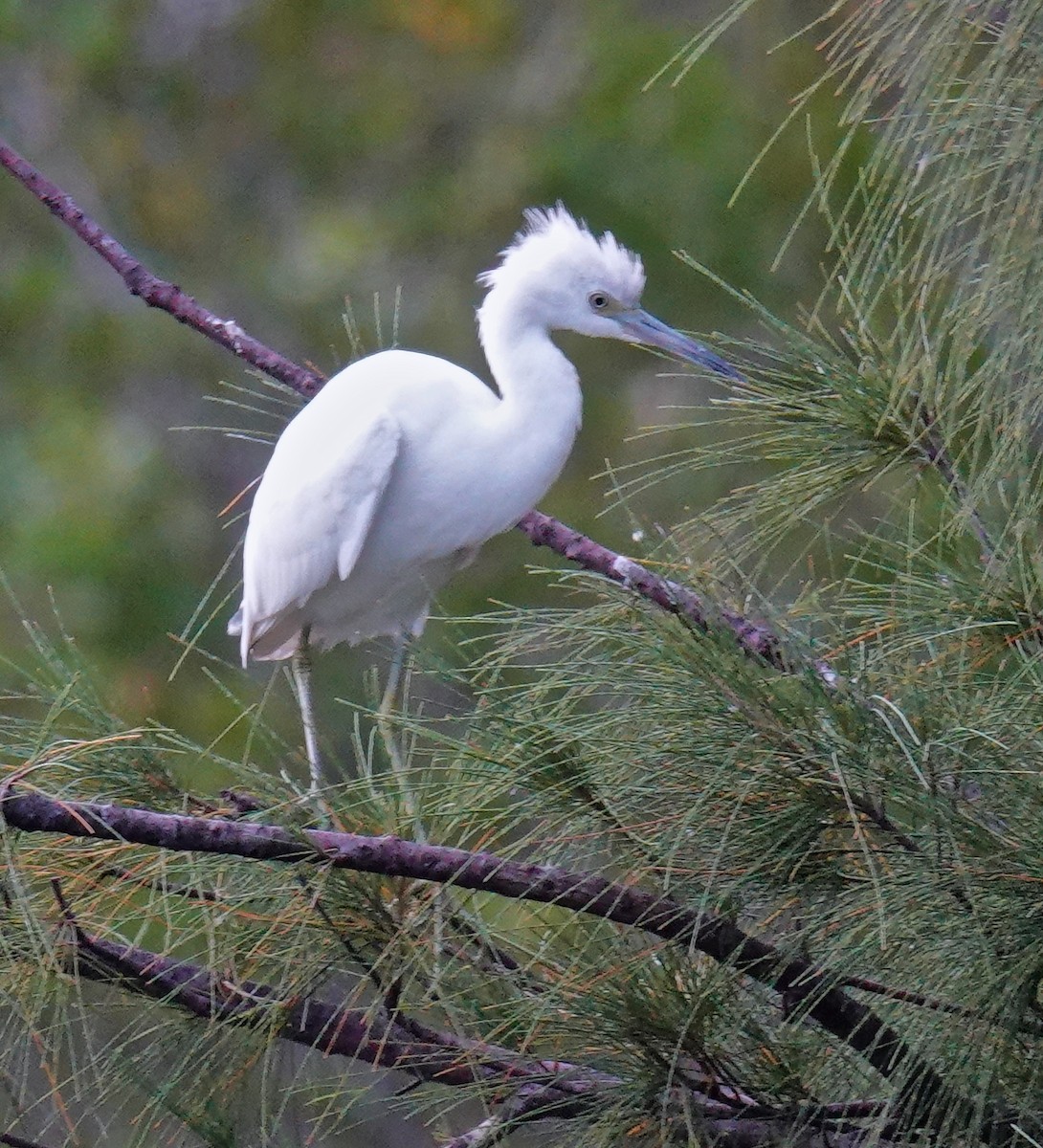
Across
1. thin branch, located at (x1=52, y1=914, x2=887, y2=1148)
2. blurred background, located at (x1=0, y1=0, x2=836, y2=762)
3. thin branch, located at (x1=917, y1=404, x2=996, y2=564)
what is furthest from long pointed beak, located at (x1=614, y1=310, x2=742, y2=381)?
blurred background, located at (x1=0, y1=0, x2=836, y2=762)

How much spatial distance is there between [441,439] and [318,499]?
139 millimetres

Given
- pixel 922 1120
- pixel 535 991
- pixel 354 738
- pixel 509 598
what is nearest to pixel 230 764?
pixel 354 738

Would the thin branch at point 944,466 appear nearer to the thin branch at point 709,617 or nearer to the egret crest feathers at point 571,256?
the thin branch at point 709,617

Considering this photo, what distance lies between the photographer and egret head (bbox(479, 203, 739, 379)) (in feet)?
5.89

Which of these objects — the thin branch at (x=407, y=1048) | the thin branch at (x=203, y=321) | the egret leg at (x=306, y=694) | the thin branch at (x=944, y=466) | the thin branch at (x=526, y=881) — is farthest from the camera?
the egret leg at (x=306, y=694)

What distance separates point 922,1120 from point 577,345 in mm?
3484

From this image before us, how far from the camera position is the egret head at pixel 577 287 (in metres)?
1.79

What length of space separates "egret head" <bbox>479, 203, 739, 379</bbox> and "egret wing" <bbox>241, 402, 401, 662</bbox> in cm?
20

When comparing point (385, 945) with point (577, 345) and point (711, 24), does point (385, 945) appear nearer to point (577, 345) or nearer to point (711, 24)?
point (711, 24)

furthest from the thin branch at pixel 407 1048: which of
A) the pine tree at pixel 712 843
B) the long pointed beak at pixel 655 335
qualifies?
the long pointed beak at pixel 655 335

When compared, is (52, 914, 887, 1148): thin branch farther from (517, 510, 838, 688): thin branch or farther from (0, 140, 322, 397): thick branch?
(0, 140, 322, 397): thick branch

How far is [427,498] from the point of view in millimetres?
1767

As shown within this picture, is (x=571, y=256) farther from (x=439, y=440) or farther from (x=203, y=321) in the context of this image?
(x=203, y=321)

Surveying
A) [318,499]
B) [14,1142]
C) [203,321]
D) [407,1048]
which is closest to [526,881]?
[407,1048]
